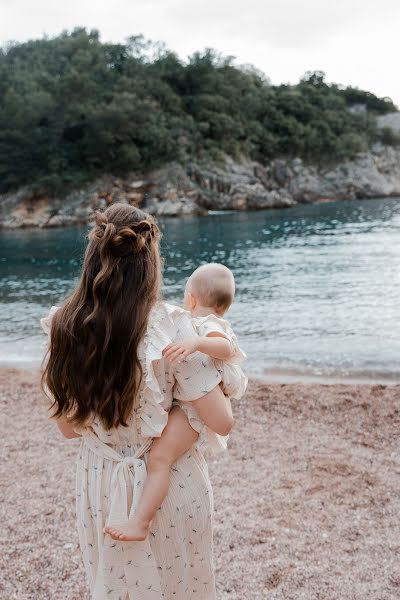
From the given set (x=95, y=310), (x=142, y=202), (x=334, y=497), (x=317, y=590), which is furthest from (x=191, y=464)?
(x=142, y=202)

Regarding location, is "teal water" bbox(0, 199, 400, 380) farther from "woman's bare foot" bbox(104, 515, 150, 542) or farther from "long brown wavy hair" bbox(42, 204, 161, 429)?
"woman's bare foot" bbox(104, 515, 150, 542)

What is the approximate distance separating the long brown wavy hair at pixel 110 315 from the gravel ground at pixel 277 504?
6.76 feet

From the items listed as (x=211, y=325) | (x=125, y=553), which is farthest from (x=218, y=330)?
(x=125, y=553)

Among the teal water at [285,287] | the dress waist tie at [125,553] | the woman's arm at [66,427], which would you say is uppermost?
the woman's arm at [66,427]

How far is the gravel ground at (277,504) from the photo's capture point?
3.20 meters

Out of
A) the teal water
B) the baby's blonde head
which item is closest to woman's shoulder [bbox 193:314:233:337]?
the baby's blonde head

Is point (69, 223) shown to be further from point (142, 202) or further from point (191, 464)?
point (191, 464)

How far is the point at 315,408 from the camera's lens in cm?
654

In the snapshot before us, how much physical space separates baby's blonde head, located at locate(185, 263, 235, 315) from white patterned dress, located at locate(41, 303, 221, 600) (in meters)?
0.49

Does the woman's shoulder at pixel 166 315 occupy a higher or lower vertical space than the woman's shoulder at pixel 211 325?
higher

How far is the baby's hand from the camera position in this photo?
1.68 metres

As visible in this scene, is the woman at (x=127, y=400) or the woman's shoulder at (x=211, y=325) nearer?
the woman at (x=127, y=400)

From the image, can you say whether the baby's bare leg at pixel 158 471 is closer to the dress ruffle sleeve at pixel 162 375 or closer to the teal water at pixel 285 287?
the dress ruffle sleeve at pixel 162 375

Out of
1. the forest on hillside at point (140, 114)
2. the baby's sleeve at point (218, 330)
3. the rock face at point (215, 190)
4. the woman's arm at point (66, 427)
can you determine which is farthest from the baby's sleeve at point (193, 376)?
the forest on hillside at point (140, 114)
